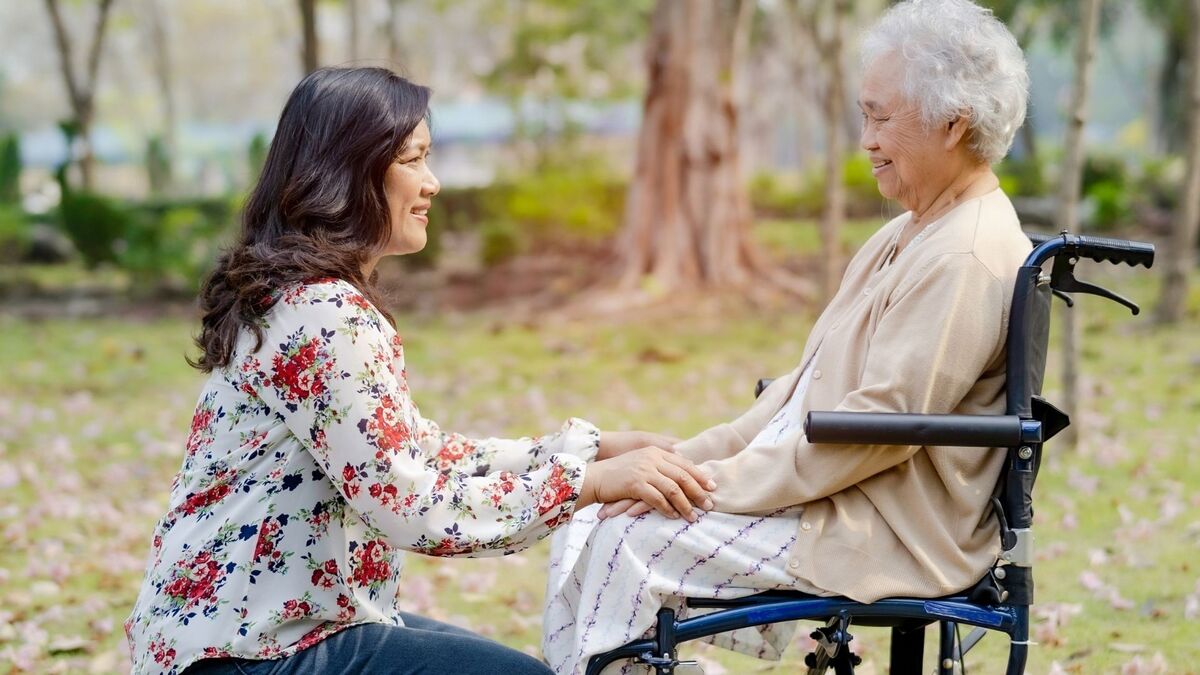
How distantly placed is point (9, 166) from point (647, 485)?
558 inches

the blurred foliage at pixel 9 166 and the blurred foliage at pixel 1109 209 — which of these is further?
the blurred foliage at pixel 1109 209

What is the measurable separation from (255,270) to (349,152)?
296 mm

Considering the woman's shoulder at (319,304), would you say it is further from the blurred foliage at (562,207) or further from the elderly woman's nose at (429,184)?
the blurred foliage at (562,207)

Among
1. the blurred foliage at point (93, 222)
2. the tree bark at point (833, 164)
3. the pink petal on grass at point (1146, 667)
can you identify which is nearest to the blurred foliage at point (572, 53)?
the blurred foliage at point (93, 222)

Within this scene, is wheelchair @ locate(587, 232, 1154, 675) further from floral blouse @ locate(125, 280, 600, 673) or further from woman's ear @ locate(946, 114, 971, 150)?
floral blouse @ locate(125, 280, 600, 673)

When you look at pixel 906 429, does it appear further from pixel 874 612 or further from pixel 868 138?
pixel 868 138

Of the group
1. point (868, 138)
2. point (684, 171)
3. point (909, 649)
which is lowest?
point (909, 649)

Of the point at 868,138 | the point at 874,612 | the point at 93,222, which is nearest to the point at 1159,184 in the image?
the point at 93,222

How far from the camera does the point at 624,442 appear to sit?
296 centimetres

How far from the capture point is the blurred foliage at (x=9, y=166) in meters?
14.5

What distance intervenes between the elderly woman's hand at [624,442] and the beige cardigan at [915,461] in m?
0.36

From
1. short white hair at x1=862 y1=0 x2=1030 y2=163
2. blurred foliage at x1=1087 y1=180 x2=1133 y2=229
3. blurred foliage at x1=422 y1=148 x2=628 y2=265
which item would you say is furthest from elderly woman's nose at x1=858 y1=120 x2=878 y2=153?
blurred foliage at x1=1087 y1=180 x2=1133 y2=229

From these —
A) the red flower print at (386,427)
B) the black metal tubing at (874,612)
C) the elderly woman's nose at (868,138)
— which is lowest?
the black metal tubing at (874,612)

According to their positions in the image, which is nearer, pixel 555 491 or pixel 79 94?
pixel 555 491
